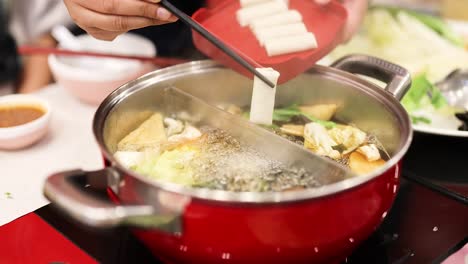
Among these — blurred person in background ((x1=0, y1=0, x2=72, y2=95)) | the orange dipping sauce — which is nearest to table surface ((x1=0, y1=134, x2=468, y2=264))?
the orange dipping sauce

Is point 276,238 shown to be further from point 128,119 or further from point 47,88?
point 47,88

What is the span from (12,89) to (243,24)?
1596mm

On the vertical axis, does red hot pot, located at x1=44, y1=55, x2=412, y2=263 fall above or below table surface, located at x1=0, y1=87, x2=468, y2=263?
above

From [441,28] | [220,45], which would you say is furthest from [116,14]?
[441,28]

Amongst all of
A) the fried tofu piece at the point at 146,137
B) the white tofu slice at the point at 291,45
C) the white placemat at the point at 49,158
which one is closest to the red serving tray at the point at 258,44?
the white tofu slice at the point at 291,45

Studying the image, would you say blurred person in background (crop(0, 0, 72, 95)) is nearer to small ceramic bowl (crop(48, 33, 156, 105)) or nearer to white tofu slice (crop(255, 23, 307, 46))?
small ceramic bowl (crop(48, 33, 156, 105))

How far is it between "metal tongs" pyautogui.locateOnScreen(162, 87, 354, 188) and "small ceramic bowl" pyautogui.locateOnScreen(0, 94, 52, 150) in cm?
46

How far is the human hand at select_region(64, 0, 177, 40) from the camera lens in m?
1.33

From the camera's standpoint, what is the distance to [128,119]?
4.58ft

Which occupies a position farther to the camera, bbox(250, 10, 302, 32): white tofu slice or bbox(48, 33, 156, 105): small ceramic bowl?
bbox(48, 33, 156, 105): small ceramic bowl

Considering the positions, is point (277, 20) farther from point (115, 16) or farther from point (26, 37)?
point (26, 37)

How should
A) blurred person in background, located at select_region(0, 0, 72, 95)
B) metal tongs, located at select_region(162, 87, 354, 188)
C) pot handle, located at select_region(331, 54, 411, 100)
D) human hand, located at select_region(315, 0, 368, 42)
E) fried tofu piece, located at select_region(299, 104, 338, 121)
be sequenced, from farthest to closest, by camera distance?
blurred person in background, located at select_region(0, 0, 72, 95) < human hand, located at select_region(315, 0, 368, 42) < fried tofu piece, located at select_region(299, 104, 338, 121) < pot handle, located at select_region(331, 54, 411, 100) < metal tongs, located at select_region(162, 87, 354, 188)

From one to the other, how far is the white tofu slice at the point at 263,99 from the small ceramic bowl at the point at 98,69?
2.26ft

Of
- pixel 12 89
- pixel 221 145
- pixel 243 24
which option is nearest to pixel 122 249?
pixel 221 145
